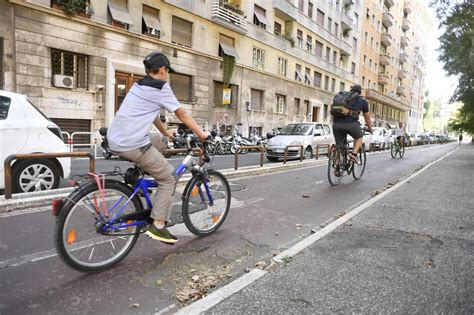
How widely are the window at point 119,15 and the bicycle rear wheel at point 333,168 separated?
45.4 feet

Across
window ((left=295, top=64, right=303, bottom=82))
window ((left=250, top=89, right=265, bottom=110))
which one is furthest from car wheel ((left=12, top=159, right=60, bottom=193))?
window ((left=295, top=64, right=303, bottom=82))

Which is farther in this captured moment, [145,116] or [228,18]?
[228,18]

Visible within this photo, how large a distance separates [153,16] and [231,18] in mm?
6238

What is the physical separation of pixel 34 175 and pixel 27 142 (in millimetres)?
530

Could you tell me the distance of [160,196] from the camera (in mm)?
3498

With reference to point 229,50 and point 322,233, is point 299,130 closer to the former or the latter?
point 322,233

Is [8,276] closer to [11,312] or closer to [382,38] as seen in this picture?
[11,312]

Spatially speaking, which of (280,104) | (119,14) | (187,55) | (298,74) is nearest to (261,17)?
(298,74)

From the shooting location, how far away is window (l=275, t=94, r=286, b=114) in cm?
3022

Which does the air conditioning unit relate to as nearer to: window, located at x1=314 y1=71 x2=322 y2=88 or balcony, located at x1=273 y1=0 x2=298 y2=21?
balcony, located at x1=273 y1=0 x2=298 y2=21

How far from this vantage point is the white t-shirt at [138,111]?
325cm

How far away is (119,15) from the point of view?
17.5 m

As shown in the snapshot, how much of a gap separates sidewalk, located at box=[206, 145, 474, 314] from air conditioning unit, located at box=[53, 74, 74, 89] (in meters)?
14.6

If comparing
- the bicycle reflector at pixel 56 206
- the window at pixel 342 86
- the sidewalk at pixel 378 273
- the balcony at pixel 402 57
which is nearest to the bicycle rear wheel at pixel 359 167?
the sidewalk at pixel 378 273
